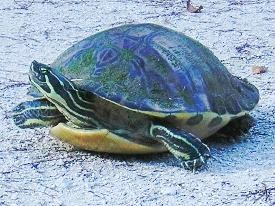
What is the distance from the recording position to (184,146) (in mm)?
3109

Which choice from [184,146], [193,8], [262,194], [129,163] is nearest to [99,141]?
[129,163]

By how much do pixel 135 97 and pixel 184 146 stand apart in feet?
0.94

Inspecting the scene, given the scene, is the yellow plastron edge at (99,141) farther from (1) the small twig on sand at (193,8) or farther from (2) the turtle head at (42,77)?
(1) the small twig on sand at (193,8)

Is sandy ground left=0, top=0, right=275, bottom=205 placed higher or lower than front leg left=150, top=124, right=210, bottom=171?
lower

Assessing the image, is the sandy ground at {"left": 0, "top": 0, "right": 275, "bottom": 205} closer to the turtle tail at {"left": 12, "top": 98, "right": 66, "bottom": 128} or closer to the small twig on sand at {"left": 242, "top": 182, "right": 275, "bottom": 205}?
the small twig on sand at {"left": 242, "top": 182, "right": 275, "bottom": 205}

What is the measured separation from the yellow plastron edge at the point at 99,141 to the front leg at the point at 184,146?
10cm

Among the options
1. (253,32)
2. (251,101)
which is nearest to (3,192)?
(251,101)

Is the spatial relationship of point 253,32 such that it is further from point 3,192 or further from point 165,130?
point 3,192

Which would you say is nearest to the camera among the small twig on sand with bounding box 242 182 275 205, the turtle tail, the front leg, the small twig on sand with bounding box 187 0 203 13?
the small twig on sand with bounding box 242 182 275 205

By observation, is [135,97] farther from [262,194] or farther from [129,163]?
[262,194]

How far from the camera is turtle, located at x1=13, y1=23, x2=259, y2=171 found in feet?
10.2

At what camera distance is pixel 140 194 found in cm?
293

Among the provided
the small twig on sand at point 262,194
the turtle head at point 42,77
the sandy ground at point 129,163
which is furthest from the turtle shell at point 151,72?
the small twig on sand at point 262,194

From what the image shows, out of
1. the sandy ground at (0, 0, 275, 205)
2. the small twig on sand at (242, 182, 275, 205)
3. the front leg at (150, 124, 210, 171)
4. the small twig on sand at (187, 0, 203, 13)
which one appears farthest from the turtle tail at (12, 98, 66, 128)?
the small twig on sand at (187, 0, 203, 13)
